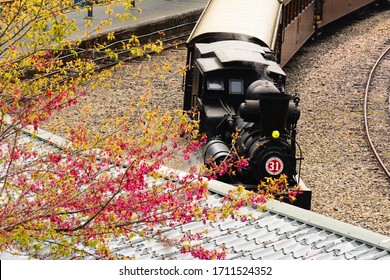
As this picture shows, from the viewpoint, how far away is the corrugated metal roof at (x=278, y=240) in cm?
1006

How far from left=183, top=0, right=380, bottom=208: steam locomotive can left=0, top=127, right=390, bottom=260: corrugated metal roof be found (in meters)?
1.03

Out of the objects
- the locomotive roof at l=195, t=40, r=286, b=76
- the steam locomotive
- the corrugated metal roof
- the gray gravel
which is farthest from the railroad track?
the corrugated metal roof

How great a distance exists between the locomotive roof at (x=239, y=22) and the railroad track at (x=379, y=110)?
3.44 meters

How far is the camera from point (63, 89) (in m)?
9.16

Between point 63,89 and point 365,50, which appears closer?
point 63,89

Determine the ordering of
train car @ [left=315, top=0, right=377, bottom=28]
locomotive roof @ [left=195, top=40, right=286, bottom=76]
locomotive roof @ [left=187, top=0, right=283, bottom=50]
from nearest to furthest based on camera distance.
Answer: locomotive roof @ [left=195, top=40, right=286, bottom=76]
locomotive roof @ [left=187, top=0, right=283, bottom=50]
train car @ [left=315, top=0, right=377, bottom=28]

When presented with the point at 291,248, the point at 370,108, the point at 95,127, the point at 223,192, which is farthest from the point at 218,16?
the point at 291,248

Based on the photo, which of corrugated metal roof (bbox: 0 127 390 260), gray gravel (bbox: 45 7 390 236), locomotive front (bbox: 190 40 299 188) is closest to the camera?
corrugated metal roof (bbox: 0 127 390 260)

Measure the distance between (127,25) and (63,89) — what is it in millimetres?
22324

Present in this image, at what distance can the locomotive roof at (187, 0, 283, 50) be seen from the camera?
17.6m

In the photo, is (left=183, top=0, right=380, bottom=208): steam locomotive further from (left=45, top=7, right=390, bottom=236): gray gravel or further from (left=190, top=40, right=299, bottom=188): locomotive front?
(left=45, top=7, right=390, bottom=236): gray gravel

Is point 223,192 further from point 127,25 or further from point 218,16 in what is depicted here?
point 127,25
